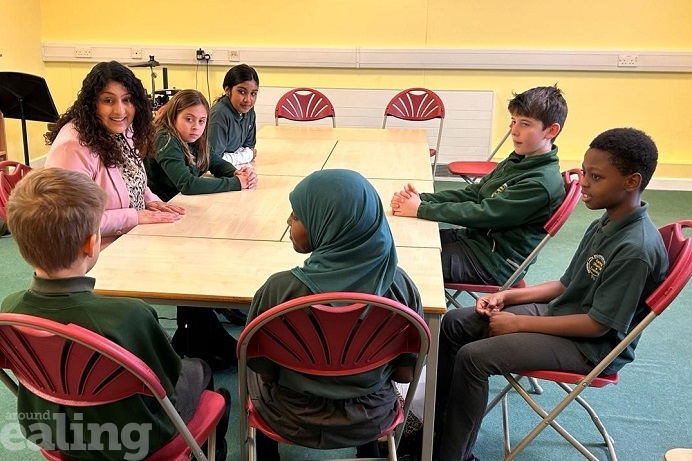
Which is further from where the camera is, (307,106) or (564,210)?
(307,106)

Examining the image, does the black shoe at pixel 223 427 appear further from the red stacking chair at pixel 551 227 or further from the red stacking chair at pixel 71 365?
the red stacking chair at pixel 551 227

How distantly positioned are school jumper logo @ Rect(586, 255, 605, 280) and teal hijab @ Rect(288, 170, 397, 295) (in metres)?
0.62

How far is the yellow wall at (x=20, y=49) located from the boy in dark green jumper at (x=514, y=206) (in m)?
3.72

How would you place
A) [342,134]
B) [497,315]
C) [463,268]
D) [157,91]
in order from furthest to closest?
1. [157,91]
2. [342,134]
3. [463,268]
4. [497,315]

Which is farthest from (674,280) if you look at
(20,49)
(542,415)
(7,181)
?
(20,49)

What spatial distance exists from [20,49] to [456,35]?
11.3 feet

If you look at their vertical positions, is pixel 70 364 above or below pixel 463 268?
above

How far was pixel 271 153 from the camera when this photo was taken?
3.13m

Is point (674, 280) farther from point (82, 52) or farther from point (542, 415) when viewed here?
point (82, 52)

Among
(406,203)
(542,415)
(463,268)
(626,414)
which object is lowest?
(626,414)

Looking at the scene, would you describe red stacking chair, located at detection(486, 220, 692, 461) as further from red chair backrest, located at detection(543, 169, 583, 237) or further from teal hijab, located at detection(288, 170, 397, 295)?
teal hijab, located at detection(288, 170, 397, 295)

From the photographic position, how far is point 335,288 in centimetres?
126

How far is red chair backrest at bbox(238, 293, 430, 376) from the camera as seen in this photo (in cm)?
117

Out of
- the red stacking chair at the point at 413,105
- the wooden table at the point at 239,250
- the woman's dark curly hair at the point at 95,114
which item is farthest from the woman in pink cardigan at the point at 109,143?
the red stacking chair at the point at 413,105
